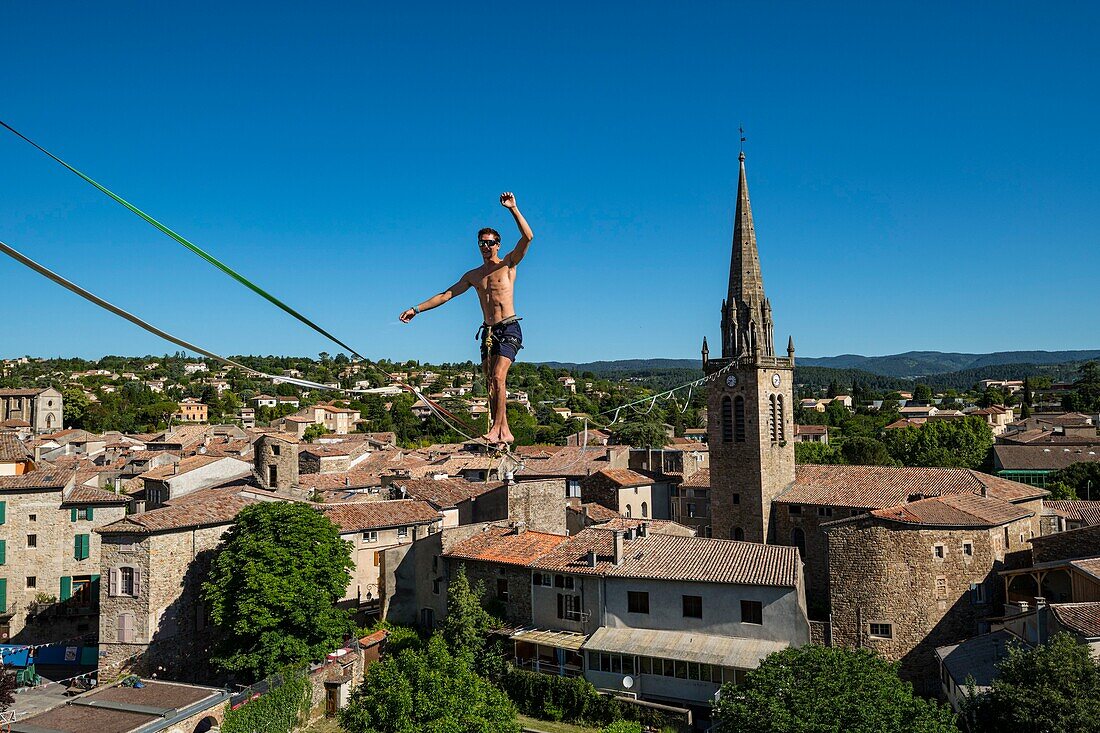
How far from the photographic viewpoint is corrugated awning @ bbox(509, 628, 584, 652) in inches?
1179

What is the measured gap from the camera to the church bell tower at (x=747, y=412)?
44.2 m

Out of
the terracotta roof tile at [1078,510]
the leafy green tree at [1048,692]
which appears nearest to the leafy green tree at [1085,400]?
the terracotta roof tile at [1078,510]

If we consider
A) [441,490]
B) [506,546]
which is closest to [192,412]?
[441,490]

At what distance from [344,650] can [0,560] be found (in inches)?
725

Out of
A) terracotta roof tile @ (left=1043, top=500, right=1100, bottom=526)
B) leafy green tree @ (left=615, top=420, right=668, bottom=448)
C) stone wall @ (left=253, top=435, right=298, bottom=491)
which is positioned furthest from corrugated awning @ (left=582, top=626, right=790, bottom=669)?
leafy green tree @ (left=615, top=420, right=668, bottom=448)

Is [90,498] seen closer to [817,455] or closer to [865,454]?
[817,455]

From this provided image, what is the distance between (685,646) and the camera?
2873cm

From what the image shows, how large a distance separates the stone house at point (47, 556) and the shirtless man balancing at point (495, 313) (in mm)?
38182

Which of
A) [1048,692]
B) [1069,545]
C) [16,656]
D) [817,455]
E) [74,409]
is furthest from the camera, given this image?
[74,409]

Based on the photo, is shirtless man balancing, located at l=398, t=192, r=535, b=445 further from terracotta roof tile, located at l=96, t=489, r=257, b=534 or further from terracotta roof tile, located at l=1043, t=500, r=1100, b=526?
terracotta roof tile, located at l=1043, t=500, r=1100, b=526

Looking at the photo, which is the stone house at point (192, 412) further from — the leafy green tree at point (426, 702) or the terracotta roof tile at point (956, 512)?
the terracotta roof tile at point (956, 512)

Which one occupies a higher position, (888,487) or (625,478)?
(888,487)

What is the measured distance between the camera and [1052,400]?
155625mm

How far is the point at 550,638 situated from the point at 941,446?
61596mm
